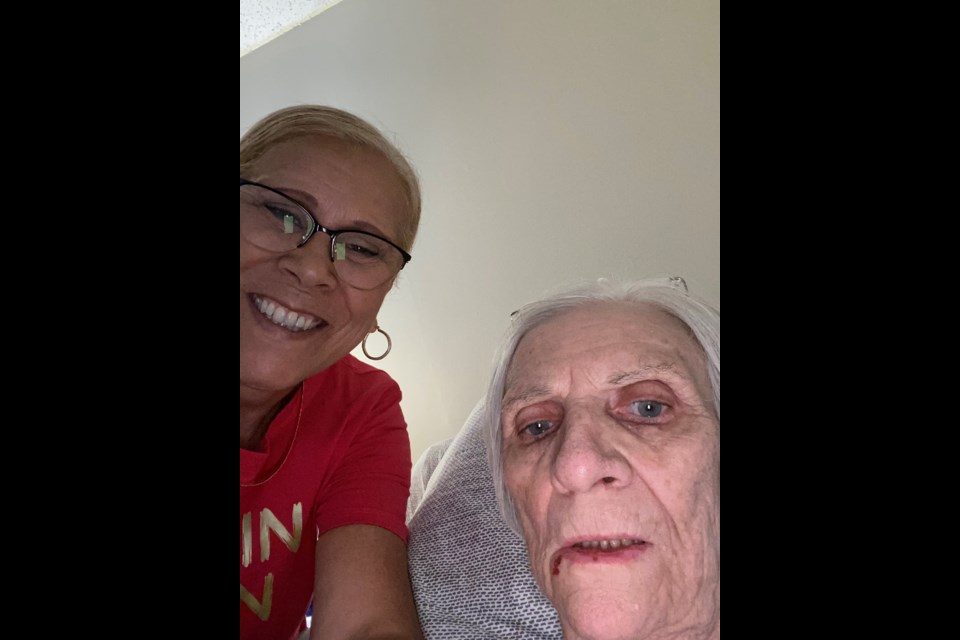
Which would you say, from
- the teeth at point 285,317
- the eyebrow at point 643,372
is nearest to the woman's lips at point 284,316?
the teeth at point 285,317

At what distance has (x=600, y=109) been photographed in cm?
67

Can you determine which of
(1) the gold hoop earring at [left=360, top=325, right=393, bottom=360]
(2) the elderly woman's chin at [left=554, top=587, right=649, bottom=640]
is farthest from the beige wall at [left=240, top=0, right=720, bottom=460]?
(2) the elderly woman's chin at [left=554, top=587, right=649, bottom=640]

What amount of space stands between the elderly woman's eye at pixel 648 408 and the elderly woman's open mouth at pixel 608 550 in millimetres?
117

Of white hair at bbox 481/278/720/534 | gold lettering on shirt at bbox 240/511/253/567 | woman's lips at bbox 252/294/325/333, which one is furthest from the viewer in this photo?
white hair at bbox 481/278/720/534

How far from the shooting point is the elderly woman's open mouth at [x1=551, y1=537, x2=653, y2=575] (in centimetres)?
63

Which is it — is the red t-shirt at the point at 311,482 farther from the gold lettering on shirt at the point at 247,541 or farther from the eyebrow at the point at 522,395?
the eyebrow at the point at 522,395

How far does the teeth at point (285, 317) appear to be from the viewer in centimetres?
49

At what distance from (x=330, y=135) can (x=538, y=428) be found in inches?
14.1

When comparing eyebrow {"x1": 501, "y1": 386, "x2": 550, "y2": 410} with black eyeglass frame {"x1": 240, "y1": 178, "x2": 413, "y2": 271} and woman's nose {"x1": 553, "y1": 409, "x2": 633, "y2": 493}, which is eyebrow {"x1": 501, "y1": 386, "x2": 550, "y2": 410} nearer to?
woman's nose {"x1": 553, "y1": 409, "x2": 633, "y2": 493}

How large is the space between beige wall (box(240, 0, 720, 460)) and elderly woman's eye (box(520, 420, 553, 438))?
9 cm
